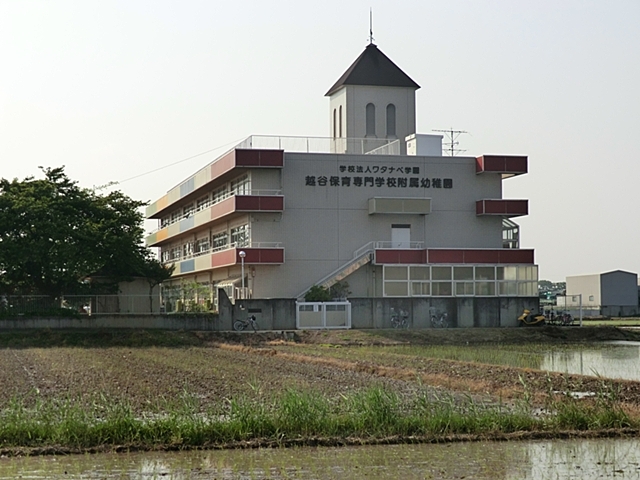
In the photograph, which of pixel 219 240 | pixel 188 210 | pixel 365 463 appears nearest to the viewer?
pixel 365 463

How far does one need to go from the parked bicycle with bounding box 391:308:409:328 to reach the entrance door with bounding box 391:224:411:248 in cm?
542

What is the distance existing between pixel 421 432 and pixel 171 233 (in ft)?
188

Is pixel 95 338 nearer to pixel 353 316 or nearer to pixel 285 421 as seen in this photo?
pixel 353 316

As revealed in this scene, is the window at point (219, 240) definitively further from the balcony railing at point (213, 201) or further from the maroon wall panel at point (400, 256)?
the maroon wall panel at point (400, 256)

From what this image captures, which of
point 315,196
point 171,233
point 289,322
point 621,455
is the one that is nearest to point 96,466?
point 621,455

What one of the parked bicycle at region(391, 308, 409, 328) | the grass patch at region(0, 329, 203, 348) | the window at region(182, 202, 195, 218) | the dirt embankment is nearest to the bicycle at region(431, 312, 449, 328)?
the parked bicycle at region(391, 308, 409, 328)

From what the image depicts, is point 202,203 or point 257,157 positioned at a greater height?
point 257,157

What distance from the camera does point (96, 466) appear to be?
11.4 meters

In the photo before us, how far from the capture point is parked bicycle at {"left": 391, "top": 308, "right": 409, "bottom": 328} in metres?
47.0

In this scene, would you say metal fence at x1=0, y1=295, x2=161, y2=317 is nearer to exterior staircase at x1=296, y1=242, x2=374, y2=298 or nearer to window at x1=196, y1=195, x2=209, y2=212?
exterior staircase at x1=296, y1=242, x2=374, y2=298

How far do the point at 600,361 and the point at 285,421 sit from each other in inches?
651

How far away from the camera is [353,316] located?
4647 cm

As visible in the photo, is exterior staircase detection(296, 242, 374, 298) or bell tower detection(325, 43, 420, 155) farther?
bell tower detection(325, 43, 420, 155)

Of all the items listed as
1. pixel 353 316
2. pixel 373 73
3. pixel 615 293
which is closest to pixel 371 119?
pixel 373 73
